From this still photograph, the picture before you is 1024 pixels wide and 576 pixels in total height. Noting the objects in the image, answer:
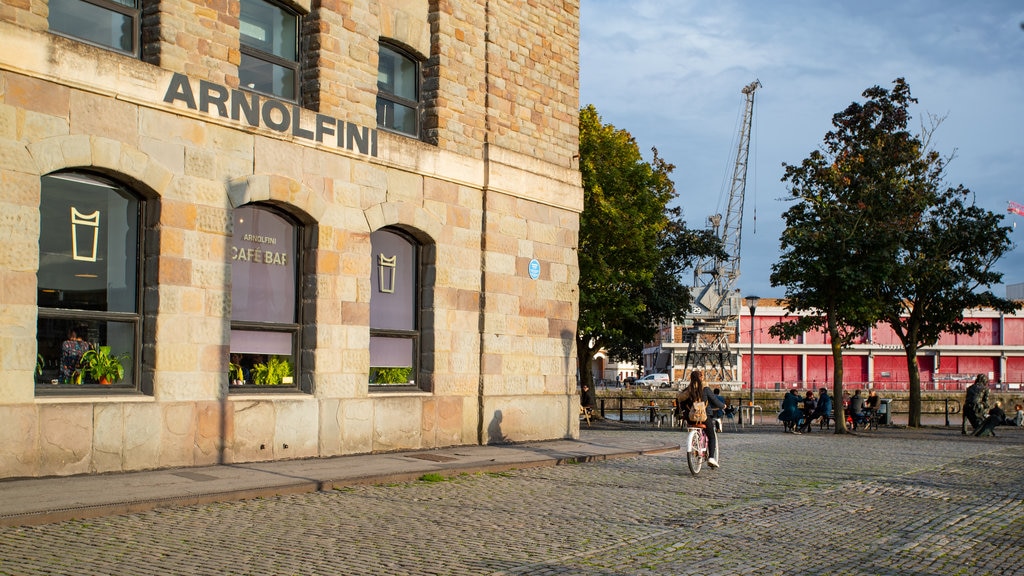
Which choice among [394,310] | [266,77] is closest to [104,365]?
[266,77]

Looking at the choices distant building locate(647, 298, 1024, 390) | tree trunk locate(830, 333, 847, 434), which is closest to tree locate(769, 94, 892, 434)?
tree trunk locate(830, 333, 847, 434)

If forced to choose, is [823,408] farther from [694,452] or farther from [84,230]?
[84,230]

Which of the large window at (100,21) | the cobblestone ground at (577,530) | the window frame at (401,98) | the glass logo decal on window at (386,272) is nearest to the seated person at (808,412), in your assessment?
the cobblestone ground at (577,530)

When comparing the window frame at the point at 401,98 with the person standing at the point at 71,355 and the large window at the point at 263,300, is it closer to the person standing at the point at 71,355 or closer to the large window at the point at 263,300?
the large window at the point at 263,300

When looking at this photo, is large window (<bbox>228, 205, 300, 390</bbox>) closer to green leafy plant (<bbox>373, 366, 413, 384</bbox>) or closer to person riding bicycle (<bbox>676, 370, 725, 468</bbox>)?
green leafy plant (<bbox>373, 366, 413, 384</bbox>)

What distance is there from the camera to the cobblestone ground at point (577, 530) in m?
7.93

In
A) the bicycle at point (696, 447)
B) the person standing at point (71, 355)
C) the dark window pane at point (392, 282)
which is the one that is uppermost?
the dark window pane at point (392, 282)

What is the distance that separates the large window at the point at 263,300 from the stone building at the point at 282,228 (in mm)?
36

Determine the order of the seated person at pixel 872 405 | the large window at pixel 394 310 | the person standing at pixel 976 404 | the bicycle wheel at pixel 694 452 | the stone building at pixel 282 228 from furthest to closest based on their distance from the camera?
the seated person at pixel 872 405 → the person standing at pixel 976 404 → the large window at pixel 394 310 → the bicycle wheel at pixel 694 452 → the stone building at pixel 282 228

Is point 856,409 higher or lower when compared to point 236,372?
lower

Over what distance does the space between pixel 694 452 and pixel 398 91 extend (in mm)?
7733

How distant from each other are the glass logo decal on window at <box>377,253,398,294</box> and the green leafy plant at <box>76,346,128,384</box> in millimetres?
4895

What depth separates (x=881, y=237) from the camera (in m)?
28.5

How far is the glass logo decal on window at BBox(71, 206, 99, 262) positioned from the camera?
1322 centimetres
